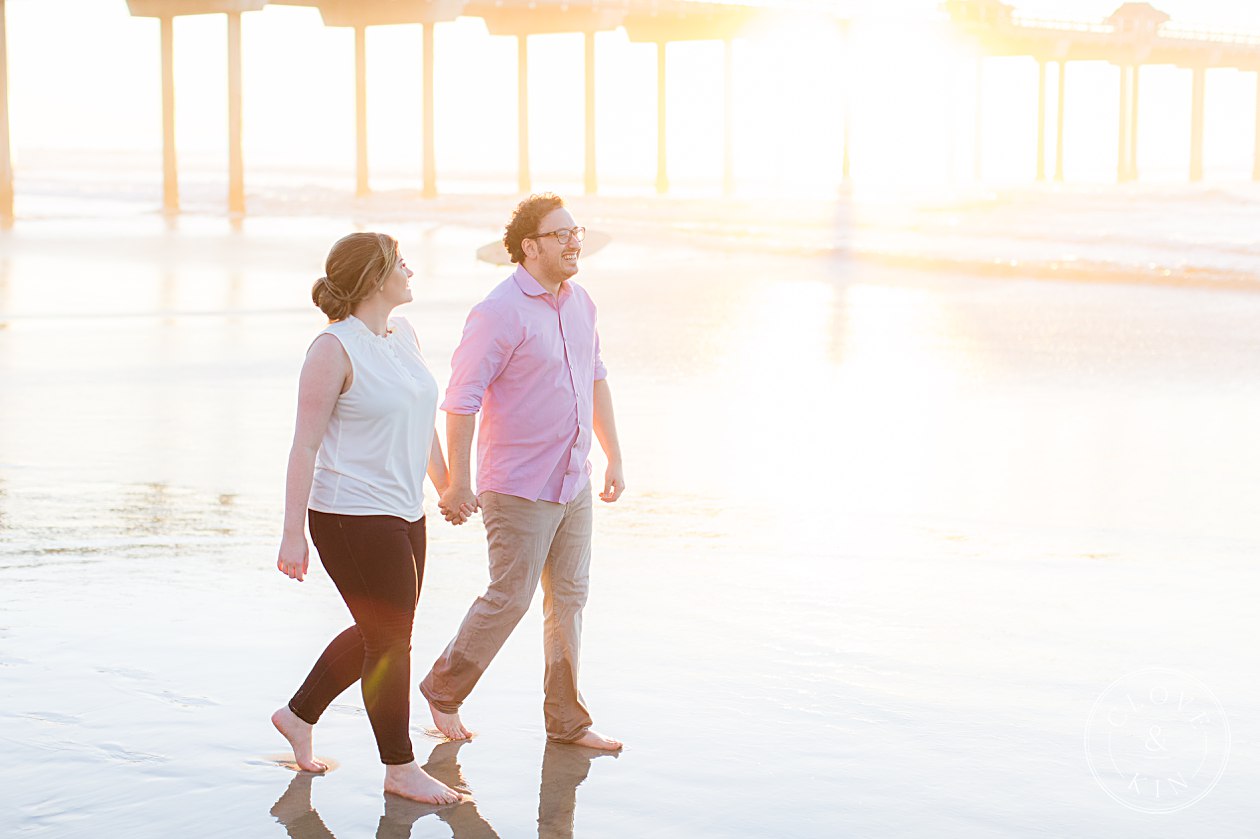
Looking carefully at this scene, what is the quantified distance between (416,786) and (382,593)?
43 centimetres

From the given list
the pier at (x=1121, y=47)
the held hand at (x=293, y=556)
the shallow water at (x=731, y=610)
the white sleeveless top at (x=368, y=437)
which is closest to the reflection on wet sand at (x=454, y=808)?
the shallow water at (x=731, y=610)

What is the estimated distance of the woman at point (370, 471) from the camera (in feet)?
12.0

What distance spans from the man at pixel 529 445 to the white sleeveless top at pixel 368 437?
0.89ft

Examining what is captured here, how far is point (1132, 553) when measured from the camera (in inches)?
245

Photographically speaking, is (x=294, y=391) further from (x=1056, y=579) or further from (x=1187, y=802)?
(x=1187, y=802)

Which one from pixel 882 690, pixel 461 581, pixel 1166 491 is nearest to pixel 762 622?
pixel 882 690

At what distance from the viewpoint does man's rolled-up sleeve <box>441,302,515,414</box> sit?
400 cm

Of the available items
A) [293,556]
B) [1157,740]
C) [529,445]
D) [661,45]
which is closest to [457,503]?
[529,445]

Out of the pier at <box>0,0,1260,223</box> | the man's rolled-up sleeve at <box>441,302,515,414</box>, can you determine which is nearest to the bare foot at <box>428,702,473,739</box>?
the man's rolled-up sleeve at <box>441,302,515,414</box>

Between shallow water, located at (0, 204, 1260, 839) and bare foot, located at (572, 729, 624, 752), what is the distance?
0.14ft

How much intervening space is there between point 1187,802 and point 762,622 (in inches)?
65.4

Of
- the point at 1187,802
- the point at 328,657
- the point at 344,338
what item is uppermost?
the point at 344,338

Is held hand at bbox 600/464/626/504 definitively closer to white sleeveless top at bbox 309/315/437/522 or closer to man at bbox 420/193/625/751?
man at bbox 420/193/625/751

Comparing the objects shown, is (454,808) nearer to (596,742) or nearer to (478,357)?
(596,742)
